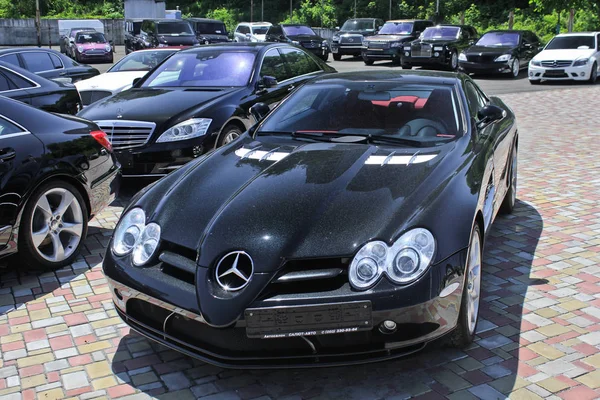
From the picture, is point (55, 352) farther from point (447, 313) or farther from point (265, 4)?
point (265, 4)

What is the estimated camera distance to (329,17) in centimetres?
6244

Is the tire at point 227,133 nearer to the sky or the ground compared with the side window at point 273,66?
nearer to the ground

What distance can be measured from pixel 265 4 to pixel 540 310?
2787 inches

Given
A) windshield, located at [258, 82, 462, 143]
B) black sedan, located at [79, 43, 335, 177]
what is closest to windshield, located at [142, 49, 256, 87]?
black sedan, located at [79, 43, 335, 177]

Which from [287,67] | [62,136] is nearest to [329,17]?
[287,67]

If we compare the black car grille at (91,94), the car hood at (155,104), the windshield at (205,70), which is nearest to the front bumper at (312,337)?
the car hood at (155,104)

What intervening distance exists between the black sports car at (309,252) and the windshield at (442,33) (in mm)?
21196

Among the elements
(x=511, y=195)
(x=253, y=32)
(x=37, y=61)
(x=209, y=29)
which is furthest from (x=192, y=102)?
(x=253, y=32)

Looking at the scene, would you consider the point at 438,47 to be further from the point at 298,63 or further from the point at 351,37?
Result: the point at 298,63

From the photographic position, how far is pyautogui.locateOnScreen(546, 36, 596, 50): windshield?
20109mm

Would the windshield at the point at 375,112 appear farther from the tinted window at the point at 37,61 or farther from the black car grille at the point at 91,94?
the tinted window at the point at 37,61

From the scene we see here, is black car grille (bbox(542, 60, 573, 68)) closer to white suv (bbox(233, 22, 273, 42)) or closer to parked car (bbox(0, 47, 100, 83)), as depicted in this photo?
parked car (bbox(0, 47, 100, 83))

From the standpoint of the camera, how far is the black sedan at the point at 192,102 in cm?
714

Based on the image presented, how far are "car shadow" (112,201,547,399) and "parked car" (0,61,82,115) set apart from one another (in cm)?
548
